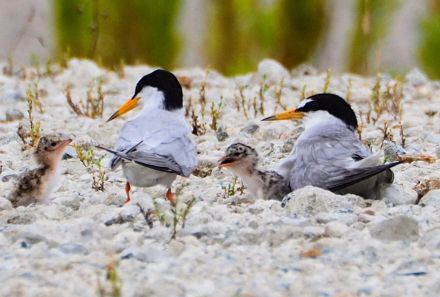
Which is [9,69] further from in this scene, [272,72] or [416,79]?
[416,79]

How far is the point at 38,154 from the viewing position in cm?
525

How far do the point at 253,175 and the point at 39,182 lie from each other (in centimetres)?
89

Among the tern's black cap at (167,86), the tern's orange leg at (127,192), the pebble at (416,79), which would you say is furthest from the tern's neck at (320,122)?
the pebble at (416,79)

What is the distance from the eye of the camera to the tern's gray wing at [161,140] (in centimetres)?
514

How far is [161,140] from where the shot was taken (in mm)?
5258

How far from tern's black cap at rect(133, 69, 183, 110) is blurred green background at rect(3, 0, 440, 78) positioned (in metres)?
4.12

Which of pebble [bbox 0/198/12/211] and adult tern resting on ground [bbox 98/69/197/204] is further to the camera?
adult tern resting on ground [bbox 98/69/197/204]

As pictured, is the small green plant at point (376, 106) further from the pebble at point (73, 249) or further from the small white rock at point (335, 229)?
the pebble at point (73, 249)

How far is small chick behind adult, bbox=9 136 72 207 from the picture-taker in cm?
506

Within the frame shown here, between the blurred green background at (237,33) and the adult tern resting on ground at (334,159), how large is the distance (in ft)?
15.5

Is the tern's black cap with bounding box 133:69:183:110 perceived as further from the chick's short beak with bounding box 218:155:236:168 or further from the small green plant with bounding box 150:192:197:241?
the small green plant with bounding box 150:192:197:241

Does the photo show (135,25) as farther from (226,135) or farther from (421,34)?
(226,135)

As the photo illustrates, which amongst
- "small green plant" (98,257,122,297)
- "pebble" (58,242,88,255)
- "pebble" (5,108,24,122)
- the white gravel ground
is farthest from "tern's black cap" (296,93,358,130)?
"pebble" (5,108,24,122)

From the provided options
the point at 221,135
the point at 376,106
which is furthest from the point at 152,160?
the point at 376,106
